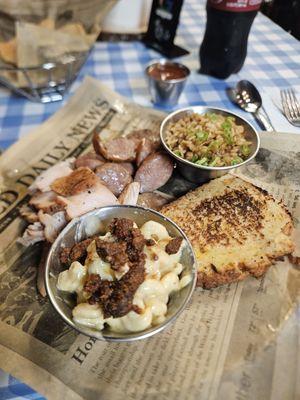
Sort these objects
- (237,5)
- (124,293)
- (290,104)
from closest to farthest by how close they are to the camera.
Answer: (124,293)
(237,5)
(290,104)

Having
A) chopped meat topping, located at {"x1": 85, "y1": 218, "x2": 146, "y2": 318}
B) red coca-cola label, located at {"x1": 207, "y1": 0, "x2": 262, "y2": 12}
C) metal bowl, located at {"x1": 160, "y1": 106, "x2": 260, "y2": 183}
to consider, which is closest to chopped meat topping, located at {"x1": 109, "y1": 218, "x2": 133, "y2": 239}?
chopped meat topping, located at {"x1": 85, "y1": 218, "x2": 146, "y2": 318}

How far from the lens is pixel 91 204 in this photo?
4.38ft

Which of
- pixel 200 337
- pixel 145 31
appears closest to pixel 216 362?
pixel 200 337

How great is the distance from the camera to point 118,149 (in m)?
1.59

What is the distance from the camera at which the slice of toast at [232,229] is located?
1202mm

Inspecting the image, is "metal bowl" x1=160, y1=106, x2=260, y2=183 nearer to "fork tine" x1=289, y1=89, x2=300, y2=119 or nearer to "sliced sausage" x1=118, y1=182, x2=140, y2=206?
"sliced sausage" x1=118, y1=182, x2=140, y2=206

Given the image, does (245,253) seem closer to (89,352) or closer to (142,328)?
(142,328)

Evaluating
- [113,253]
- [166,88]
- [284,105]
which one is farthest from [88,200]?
[284,105]

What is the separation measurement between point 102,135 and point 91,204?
641 mm

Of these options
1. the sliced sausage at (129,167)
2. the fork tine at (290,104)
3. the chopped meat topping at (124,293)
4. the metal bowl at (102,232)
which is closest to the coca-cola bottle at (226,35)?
the fork tine at (290,104)

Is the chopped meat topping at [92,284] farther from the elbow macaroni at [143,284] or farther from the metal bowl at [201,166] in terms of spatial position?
the metal bowl at [201,166]

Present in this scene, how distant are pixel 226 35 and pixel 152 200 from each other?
112 centimetres

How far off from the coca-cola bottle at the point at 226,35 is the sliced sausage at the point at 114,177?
105 cm

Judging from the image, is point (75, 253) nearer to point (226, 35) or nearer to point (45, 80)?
point (45, 80)
